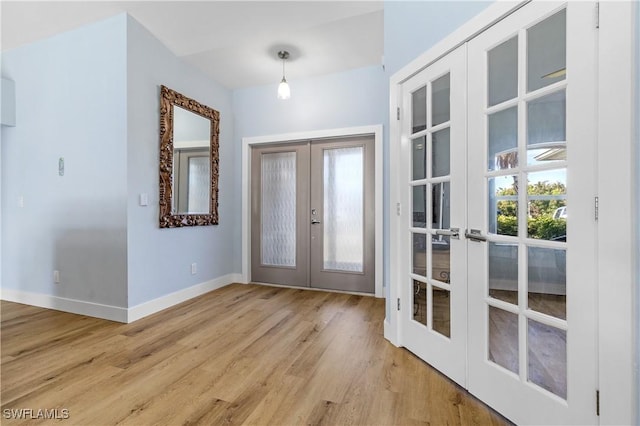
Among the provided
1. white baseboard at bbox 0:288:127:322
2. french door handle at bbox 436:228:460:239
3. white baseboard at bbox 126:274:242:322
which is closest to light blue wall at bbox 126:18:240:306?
white baseboard at bbox 126:274:242:322

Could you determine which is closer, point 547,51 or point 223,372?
point 547,51

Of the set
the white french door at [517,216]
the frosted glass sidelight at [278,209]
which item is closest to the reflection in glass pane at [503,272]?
the white french door at [517,216]

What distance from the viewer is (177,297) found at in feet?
10.3

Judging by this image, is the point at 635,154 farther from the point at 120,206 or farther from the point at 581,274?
the point at 120,206

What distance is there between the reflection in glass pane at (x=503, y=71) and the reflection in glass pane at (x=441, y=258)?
0.82 meters

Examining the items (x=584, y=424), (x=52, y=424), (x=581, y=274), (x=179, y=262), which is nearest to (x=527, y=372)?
(x=584, y=424)

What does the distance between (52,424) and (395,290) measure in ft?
6.64

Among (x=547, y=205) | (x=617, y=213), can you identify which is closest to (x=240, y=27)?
(x=547, y=205)

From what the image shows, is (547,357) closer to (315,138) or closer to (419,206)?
(419,206)

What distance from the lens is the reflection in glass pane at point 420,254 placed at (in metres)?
1.95

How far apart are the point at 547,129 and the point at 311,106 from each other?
9.44 ft

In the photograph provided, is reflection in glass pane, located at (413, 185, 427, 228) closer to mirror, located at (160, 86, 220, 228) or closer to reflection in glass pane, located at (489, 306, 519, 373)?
reflection in glass pane, located at (489, 306, 519, 373)

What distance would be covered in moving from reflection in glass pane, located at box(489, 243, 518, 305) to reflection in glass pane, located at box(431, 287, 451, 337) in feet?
1.06

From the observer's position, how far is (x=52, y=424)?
1361mm
